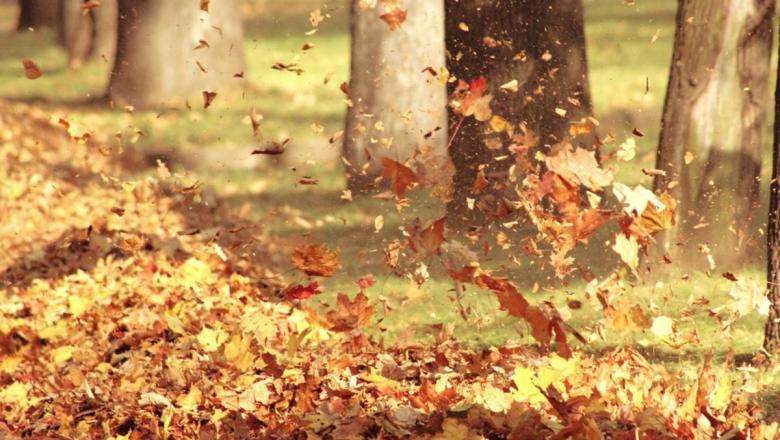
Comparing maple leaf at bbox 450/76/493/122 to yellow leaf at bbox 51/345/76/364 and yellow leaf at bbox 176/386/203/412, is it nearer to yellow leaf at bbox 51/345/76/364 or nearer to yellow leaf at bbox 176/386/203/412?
yellow leaf at bbox 51/345/76/364

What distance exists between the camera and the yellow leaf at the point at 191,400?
486cm

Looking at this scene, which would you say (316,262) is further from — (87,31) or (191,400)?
(87,31)

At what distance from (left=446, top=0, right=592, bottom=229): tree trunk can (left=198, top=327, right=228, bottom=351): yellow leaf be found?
2.44m

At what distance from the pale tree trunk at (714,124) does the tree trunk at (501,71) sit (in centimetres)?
104

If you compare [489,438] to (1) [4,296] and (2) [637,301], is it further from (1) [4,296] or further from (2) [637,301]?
(1) [4,296]

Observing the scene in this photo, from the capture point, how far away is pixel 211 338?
5.79 metres

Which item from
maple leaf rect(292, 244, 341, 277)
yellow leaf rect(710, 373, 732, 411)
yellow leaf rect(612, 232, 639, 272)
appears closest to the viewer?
yellow leaf rect(710, 373, 732, 411)

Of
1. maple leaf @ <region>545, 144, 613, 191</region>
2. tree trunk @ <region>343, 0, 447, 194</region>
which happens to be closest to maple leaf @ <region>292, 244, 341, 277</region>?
maple leaf @ <region>545, 144, 613, 191</region>

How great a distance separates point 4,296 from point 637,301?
3.82 meters

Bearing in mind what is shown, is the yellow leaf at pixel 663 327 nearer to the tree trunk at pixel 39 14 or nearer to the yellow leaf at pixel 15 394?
the yellow leaf at pixel 15 394

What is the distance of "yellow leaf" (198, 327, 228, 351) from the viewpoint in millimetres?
5707

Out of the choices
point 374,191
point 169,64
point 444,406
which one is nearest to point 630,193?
point 444,406

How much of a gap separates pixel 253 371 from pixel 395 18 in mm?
4204

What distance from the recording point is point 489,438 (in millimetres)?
4277
